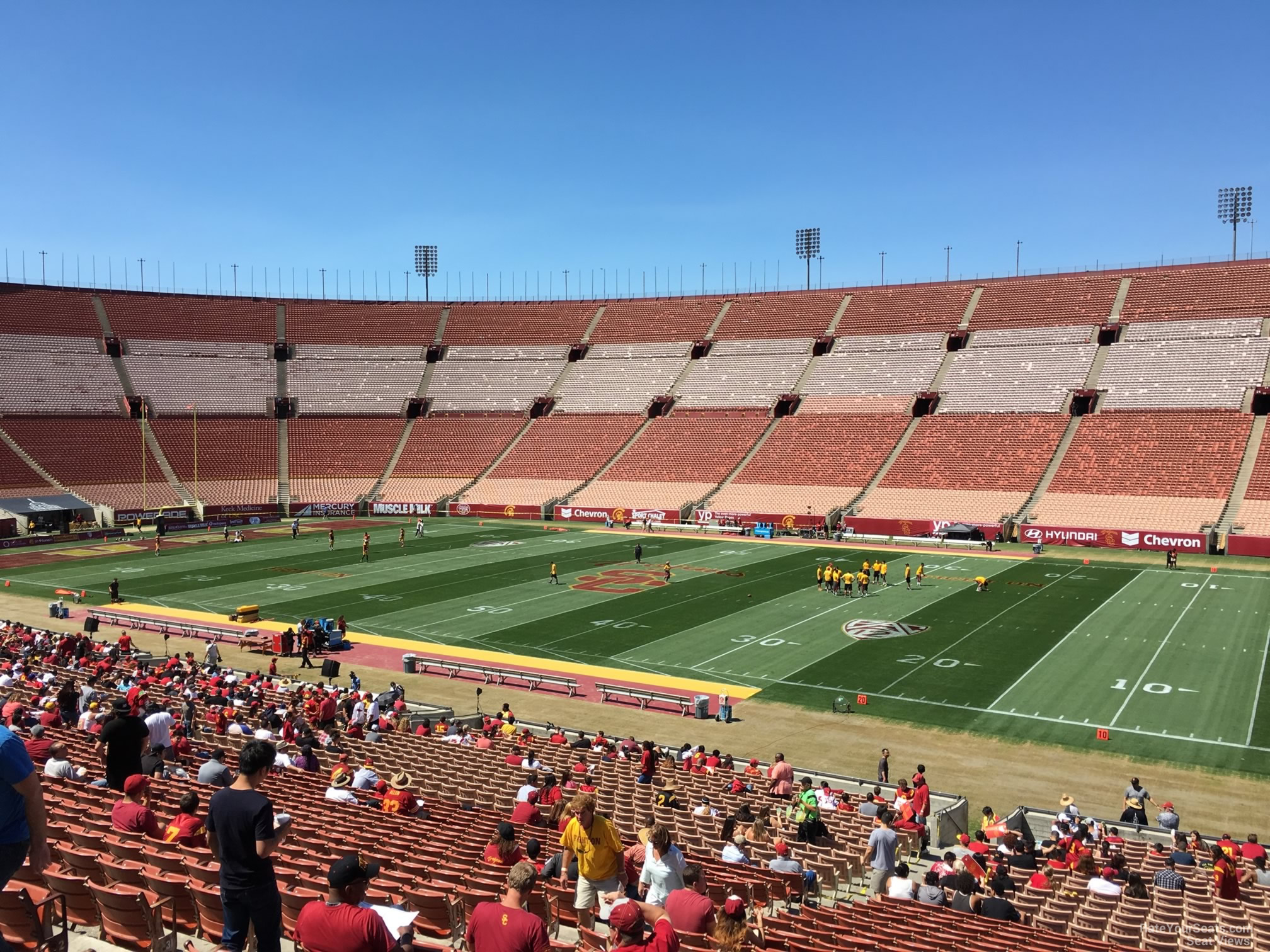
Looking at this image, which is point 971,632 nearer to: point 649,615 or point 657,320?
point 649,615

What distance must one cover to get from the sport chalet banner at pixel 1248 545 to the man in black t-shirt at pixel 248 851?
5918 cm

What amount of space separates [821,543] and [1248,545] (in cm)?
2369

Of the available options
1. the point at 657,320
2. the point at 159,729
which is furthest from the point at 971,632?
the point at 657,320

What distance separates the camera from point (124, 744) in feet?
32.4

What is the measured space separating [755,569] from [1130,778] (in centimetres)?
2902

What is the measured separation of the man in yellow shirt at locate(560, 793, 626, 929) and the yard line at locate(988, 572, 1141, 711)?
774 inches

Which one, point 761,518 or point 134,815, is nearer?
point 134,815

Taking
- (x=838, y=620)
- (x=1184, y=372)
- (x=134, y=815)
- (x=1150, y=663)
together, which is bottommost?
(x=1150, y=663)

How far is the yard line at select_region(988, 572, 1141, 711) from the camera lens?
26834mm

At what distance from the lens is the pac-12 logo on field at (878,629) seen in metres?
33.9

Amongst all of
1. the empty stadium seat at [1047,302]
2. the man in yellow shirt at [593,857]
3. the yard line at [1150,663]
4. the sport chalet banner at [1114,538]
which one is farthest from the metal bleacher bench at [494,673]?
the empty stadium seat at [1047,302]

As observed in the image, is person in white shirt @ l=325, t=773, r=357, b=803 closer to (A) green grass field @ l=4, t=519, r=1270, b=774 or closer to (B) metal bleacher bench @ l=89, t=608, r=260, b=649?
(A) green grass field @ l=4, t=519, r=1270, b=774

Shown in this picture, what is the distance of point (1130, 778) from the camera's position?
67.9 feet

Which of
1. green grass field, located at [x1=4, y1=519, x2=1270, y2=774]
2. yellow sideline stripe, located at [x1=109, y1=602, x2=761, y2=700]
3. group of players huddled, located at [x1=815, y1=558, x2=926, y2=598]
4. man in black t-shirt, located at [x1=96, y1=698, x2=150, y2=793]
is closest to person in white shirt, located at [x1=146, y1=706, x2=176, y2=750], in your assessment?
man in black t-shirt, located at [x1=96, y1=698, x2=150, y2=793]
